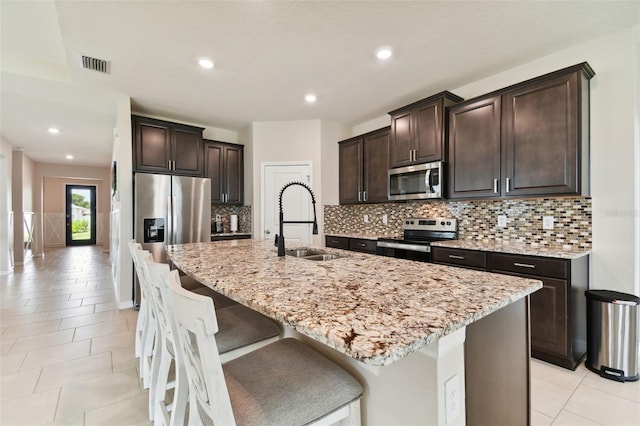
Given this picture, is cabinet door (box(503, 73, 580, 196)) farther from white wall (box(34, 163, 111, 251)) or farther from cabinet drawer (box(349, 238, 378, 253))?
white wall (box(34, 163, 111, 251))

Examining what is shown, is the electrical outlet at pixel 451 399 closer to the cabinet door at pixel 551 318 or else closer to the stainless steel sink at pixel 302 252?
the stainless steel sink at pixel 302 252

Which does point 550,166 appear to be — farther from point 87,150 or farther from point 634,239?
point 87,150

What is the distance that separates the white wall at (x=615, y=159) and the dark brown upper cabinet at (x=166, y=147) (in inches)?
175

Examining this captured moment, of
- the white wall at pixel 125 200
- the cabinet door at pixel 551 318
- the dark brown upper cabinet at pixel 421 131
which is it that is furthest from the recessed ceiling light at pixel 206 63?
the cabinet door at pixel 551 318

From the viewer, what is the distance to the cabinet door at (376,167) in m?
3.94

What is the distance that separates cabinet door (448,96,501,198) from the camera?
277cm

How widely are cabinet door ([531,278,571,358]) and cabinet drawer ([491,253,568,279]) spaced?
0.19 feet

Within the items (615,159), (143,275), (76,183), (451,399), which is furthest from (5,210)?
(615,159)

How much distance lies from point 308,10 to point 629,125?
2575mm

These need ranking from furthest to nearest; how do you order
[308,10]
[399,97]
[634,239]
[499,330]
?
[399,97]
[634,239]
[308,10]
[499,330]

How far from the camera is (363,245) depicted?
12.5ft

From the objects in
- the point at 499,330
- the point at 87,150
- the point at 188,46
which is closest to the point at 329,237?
the point at 188,46

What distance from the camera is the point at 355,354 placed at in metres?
0.60

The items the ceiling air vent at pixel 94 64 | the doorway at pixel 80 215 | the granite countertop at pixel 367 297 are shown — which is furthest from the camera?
the doorway at pixel 80 215
